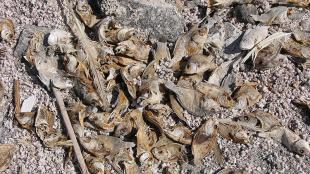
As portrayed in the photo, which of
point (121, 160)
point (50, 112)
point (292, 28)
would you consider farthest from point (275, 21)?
point (50, 112)

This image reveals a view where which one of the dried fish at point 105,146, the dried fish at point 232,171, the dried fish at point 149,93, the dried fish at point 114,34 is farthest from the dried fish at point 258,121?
the dried fish at point 114,34

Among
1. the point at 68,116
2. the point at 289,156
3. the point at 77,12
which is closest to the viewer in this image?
the point at 289,156

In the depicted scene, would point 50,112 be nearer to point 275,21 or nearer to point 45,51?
point 45,51

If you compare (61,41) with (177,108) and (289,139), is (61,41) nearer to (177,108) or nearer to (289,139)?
(177,108)

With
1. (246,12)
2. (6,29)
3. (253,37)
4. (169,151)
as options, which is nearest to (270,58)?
(253,37)

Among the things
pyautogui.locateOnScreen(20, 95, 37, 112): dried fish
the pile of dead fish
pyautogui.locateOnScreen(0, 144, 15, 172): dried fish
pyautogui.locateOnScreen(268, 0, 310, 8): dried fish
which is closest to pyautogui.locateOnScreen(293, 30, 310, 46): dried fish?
the pile of dead fish

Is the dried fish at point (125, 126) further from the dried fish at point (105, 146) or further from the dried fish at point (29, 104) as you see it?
the dried fish at point (29, 104)
